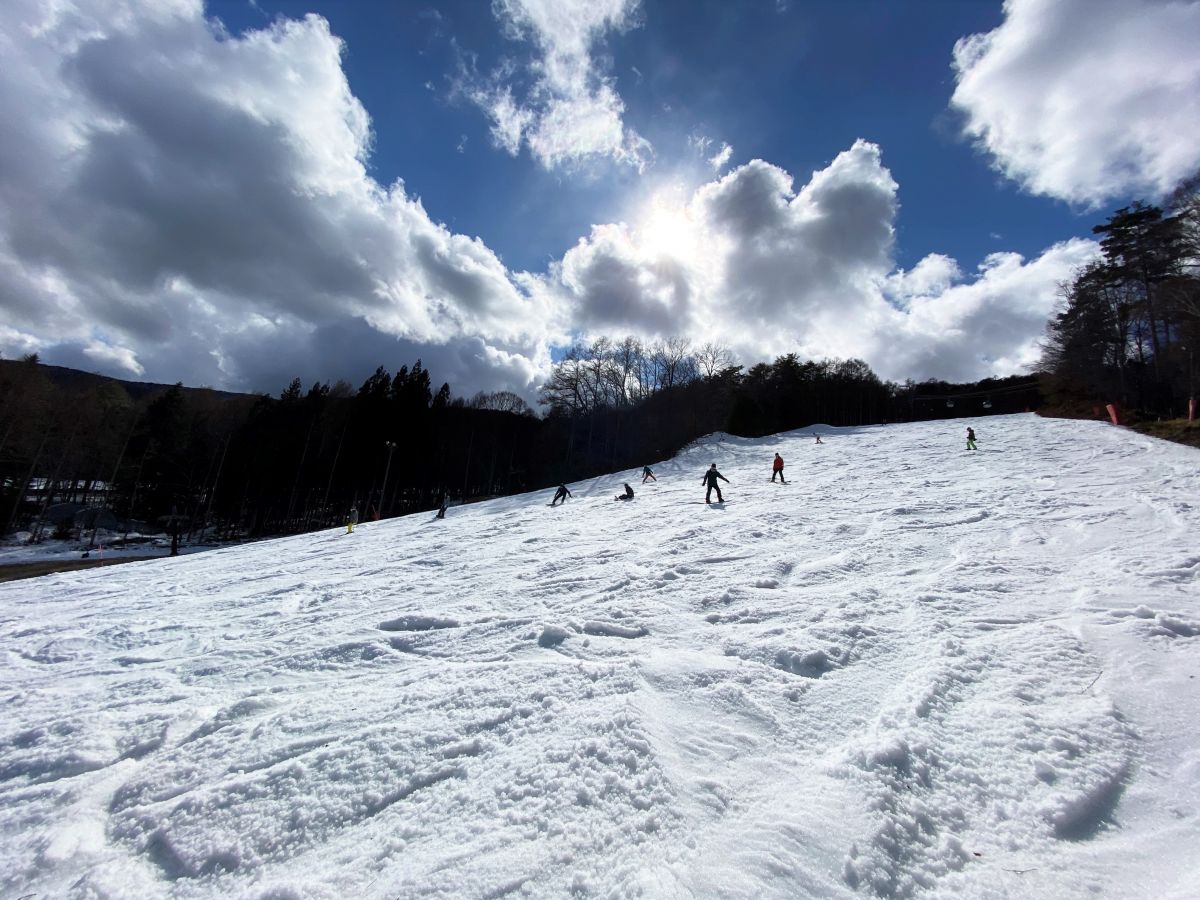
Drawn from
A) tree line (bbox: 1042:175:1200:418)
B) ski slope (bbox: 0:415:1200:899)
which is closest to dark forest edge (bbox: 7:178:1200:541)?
tree line (bbox: 1042:175:1200:418)

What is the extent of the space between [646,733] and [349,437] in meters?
57.8

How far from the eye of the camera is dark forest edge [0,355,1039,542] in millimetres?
37906

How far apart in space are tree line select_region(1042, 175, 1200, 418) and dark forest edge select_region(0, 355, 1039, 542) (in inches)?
717

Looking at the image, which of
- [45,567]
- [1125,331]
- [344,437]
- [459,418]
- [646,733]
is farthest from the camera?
[459,418]

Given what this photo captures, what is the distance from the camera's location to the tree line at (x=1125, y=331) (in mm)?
30984

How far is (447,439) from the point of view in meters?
60.3

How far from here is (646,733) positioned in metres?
3.56

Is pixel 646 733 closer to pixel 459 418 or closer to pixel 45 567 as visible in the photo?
pixel 45 567

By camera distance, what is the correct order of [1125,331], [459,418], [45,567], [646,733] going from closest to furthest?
[646,733], [45,567], [1125,331], [459,418]

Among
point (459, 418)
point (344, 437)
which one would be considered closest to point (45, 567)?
point (344, 437)

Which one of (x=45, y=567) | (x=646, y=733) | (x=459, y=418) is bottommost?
(x=45, y=567)

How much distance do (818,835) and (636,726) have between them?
1.37 metres

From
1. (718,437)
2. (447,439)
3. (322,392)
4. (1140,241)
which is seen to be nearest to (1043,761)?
(718,437)

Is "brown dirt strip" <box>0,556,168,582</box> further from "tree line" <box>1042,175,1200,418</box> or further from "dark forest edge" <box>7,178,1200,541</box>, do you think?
"tree line" <box>1042,175,1200,418</box>
